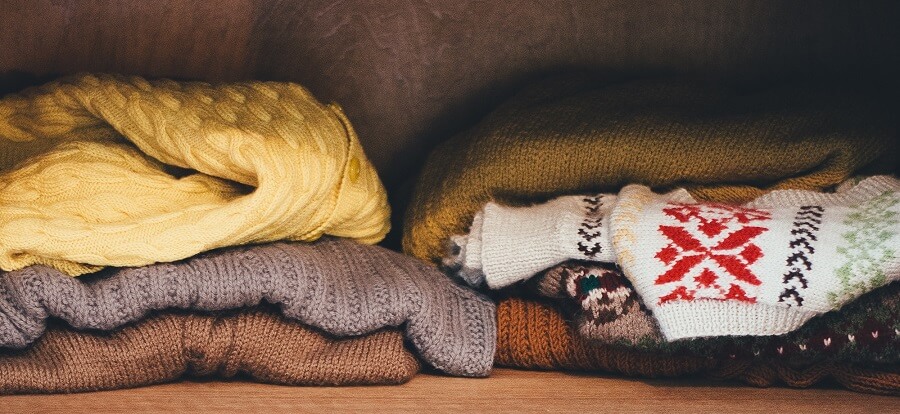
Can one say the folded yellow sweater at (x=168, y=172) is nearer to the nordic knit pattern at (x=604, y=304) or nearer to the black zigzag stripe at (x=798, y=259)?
the nordic knit pattern at (x=604, y=304)

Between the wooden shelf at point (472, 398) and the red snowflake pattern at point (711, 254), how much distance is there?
67 millimetres

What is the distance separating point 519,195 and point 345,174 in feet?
0.42

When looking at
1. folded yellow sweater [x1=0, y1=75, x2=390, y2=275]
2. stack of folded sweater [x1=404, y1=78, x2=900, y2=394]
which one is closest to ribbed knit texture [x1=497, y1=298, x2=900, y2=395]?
stack of folded sweater [x1=404, y1=78, x2=900, y2=394]

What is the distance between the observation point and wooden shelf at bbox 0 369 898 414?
60 centimetres

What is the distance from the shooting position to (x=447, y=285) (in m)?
0.75

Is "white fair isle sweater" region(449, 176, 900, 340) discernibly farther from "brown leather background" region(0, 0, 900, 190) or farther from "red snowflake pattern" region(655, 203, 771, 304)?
"brown leather background" region(0, 0, 900, 190)

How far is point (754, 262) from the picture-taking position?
2.11ft

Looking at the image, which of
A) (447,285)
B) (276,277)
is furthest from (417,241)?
(276,277)

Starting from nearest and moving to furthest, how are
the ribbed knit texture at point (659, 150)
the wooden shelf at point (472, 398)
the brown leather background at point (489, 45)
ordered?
the wooden shelf at point (472, 398) < the ribbed knit texture at point (659, 150) < the brown leather background at point (489, 45)

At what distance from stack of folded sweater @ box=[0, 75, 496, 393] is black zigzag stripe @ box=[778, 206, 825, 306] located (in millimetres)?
198

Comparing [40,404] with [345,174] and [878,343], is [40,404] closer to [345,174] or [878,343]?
[345,174]

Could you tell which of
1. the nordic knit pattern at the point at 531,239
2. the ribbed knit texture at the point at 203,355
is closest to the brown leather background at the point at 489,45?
the nordic knit pattern at the point at 531,239

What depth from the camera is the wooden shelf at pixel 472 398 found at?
0.60 meters

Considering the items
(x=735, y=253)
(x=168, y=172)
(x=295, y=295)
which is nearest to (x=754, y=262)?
(x=735, y=253)
